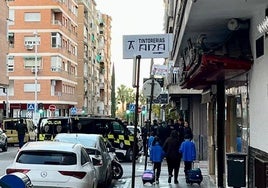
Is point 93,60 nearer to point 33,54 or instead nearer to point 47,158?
point 33,54

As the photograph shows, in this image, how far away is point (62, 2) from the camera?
7856 cm

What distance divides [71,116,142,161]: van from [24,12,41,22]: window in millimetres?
Answer: 48964

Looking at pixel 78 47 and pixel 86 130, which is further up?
pixel 78 47

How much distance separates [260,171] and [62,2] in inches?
2781

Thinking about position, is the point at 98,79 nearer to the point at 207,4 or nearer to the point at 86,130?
the point at 86,130

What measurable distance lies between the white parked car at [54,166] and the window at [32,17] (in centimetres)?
6373

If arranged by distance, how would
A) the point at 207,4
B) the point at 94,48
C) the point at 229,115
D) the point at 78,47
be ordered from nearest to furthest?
the point at 207,4, the point at 229,115, the point at 78,47, the point at 94,48

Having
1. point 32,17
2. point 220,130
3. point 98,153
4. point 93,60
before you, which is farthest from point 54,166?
point 93,60

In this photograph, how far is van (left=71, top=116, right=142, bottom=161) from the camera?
2840 cm

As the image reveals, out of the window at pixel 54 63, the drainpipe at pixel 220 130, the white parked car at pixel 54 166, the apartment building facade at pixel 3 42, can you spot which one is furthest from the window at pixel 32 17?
the white parked car at pixel 54 166

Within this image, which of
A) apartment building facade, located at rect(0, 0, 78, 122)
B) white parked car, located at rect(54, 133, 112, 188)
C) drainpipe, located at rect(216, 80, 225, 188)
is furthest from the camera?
apartment building facade, located at rect(0, 0, 78, 122)

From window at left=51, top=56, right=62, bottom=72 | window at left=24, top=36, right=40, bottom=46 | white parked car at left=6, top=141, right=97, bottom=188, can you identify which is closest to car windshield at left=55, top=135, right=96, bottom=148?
white parked car at left=6, top=141, right=97, bottom=188

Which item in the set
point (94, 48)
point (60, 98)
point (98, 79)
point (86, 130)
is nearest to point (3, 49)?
point (60, 98)

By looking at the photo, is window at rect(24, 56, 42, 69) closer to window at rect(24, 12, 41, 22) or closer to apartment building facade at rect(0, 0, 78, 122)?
apartment building facade at rect(0, 0, 78, 122)
